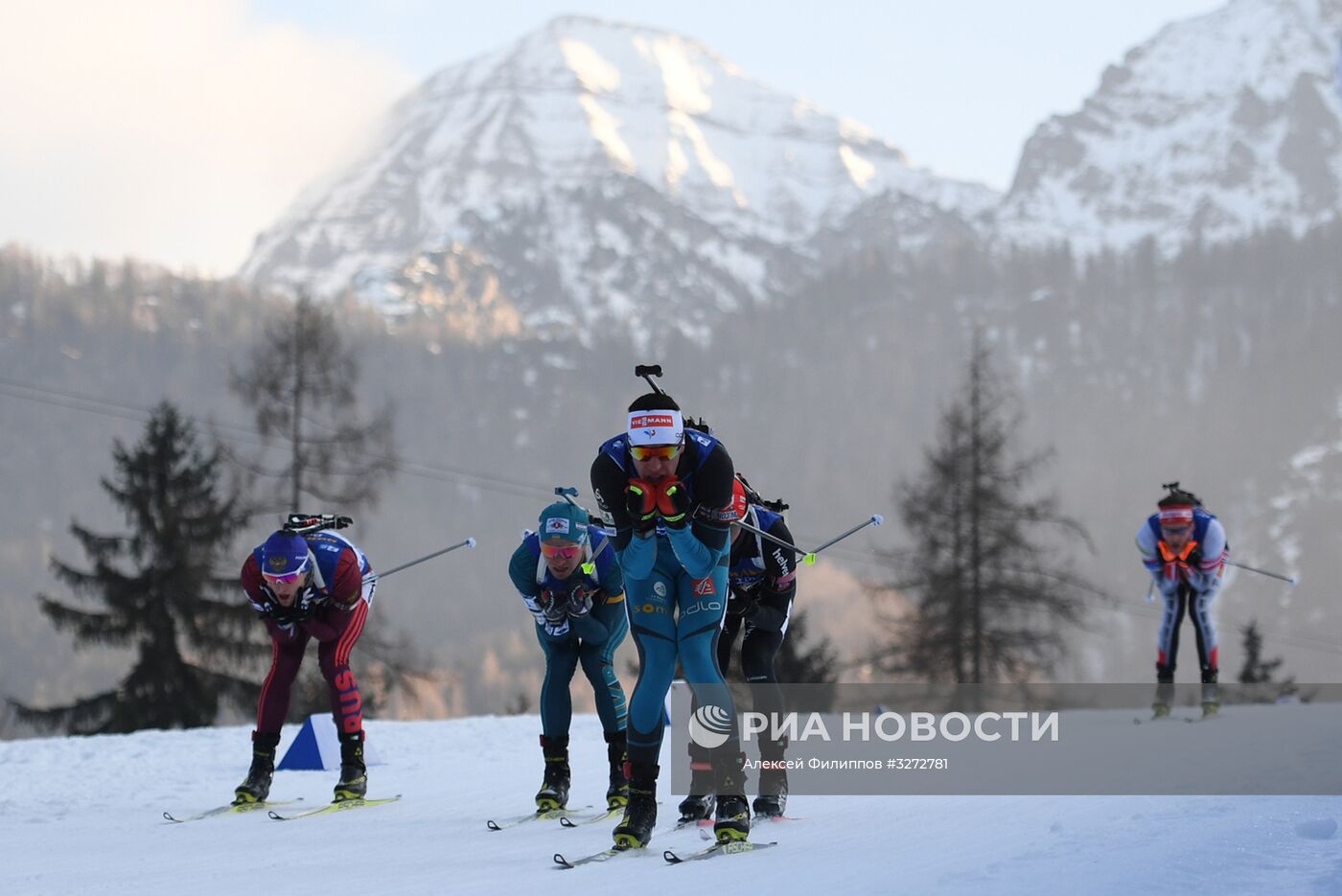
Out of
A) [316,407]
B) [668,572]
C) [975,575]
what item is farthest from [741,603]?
[975,575]

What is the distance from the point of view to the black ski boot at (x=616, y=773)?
8930 mm

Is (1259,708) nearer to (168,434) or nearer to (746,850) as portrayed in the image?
(746,850)

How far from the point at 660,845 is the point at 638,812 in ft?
1.03

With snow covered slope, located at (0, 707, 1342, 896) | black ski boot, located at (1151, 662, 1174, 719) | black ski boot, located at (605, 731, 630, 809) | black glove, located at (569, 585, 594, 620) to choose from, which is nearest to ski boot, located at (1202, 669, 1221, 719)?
black ski boot, located at (1151, 662, 1174, 719)

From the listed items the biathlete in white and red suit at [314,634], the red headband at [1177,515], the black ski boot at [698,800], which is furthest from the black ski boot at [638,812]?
the red headband at [1177,515]

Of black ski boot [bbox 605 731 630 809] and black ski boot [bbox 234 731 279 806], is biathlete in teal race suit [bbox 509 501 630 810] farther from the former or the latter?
black ski boot [bbox 234 731 279 806]

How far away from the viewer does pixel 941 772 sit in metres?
10.4

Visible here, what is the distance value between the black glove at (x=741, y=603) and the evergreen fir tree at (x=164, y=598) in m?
20.8

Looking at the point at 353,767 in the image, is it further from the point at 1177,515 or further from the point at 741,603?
the point at 1177,515

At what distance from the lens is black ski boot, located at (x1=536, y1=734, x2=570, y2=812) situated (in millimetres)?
9117

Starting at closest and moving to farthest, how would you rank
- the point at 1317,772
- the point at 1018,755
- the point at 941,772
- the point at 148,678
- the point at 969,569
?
the point at 1317,772
the point at 941,772
the point at 1018,755
the point at 148,678
the point at 969,569

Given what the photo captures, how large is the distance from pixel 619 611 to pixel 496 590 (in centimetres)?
18320

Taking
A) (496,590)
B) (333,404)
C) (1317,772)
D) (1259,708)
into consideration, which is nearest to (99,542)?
(333,404)

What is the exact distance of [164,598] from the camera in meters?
29.0
